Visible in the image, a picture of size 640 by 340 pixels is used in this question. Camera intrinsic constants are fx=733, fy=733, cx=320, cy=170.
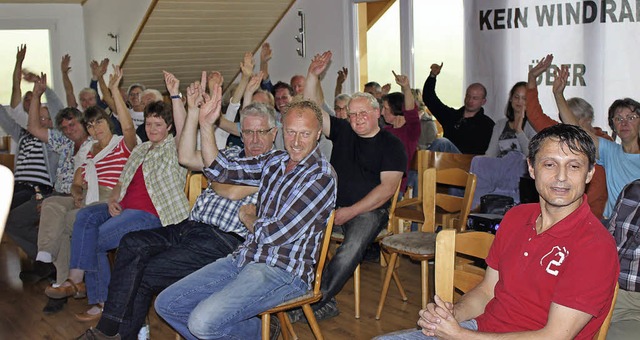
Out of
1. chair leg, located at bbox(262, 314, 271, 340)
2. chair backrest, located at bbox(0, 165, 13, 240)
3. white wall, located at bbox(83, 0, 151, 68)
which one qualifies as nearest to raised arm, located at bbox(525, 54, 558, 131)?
chair leg, located at bbox(262, 314, 271, 340)

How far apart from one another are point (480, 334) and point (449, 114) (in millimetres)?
3917

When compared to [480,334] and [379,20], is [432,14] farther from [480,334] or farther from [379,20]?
[480,334]

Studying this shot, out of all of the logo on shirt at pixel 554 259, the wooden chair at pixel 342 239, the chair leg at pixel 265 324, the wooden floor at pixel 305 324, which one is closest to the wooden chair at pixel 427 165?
the wooden floor at pixel 305 324

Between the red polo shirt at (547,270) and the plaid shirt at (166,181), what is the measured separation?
207 centimetres

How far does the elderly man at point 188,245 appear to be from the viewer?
340 centimetres

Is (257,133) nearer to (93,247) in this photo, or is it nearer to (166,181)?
(166,181)

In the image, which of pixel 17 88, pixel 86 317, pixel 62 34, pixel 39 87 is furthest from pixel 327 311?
pixel 62 34

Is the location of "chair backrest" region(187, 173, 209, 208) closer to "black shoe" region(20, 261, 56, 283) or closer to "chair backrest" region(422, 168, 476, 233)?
"chair backrest" region(422, 168, 476, 233)

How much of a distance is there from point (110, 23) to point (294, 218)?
655 centimetres

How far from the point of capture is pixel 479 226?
3602mm

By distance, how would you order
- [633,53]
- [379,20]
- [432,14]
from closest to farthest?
[633,53] → [432,14] → [379,20]

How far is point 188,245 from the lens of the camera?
344 cm

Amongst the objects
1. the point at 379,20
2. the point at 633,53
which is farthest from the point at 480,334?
the point at 379,20

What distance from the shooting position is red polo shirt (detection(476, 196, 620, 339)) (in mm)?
1959
